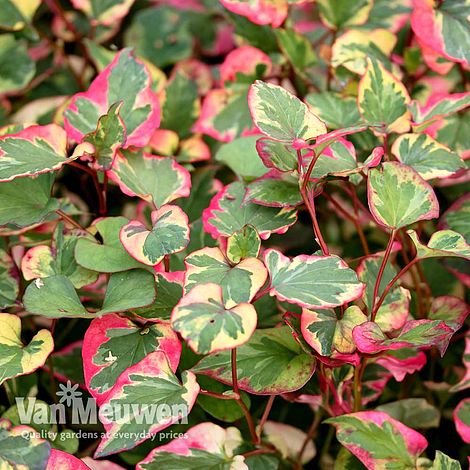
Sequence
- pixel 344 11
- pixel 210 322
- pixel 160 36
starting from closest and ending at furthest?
pixel 210 322, pixel 344 11, pixel 160 36

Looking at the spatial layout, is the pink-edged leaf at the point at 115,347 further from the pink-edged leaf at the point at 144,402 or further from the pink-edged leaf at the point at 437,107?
the pink-edged leaf at the point at 437,107

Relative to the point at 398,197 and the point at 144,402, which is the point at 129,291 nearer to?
the point at 144,402

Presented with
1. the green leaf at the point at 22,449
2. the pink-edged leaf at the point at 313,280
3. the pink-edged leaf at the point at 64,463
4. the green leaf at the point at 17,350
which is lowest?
the pink-edged leaf at the point at 64,463

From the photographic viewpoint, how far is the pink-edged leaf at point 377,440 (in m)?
0.65

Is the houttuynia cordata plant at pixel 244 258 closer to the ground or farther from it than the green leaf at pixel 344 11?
closer to the ground

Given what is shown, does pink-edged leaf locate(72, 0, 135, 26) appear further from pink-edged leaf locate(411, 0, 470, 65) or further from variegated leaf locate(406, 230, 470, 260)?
variegated leaf locate(406, 230, 470, 260)

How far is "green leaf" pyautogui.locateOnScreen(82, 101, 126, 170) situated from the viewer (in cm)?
70

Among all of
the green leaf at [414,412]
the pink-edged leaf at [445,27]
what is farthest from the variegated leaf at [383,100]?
the green leaf at [414,412]

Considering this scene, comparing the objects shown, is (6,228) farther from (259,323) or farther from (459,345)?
(459,345)

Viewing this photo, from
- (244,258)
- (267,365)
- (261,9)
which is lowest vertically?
(267,365)

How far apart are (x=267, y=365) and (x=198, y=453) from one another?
0.34 ft

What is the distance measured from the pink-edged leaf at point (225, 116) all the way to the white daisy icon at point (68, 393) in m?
0.38

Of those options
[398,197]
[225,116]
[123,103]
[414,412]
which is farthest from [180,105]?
[414,412]

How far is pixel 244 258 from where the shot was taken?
0.63 m
